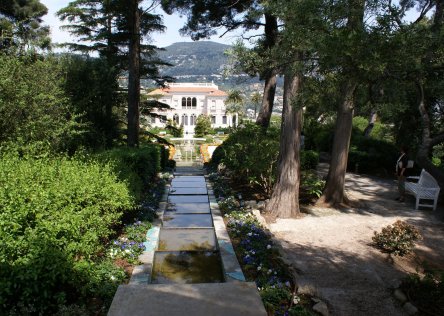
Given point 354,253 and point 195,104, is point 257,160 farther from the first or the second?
point 195,104

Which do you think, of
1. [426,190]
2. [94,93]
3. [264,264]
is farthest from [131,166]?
[426,190]

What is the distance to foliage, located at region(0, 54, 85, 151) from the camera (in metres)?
8.02

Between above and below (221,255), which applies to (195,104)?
above

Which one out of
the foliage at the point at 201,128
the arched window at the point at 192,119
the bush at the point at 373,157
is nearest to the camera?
the bush at the point at 373,157

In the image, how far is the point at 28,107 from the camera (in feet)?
28.3

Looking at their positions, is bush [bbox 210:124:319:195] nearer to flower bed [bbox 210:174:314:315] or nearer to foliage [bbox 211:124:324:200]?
foliage [bbox 211:124:324:200]

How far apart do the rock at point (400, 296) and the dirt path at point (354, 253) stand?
6 centimetres

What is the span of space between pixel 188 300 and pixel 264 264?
1699 mm

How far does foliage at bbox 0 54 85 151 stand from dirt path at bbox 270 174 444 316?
5907 millimetres

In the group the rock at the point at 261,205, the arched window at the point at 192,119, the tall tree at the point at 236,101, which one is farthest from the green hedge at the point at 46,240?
the arched window at the point at 192,119

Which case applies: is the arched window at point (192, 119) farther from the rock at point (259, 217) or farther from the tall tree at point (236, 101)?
the rock at point (259, 217)

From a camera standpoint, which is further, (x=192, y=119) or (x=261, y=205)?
(x=192, y=119)

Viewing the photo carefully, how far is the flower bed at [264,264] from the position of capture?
4109 mm

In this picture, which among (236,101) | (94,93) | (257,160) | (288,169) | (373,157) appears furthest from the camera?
(236,101)
